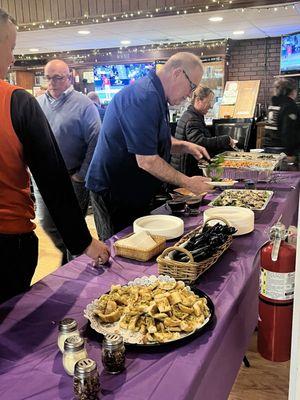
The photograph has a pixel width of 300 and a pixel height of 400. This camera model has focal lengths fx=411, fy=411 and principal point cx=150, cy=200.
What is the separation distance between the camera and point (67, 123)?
10.1 feet

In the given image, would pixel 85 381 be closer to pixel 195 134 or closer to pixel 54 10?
pixel 195 134

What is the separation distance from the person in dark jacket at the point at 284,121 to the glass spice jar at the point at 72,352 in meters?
4.15

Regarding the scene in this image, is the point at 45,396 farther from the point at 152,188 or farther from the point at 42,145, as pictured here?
the point at 152,188

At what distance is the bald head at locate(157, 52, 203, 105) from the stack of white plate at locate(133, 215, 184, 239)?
2.50 ft

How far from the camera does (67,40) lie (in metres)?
7.48

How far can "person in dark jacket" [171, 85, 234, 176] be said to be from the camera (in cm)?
382

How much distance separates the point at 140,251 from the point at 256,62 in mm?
7592

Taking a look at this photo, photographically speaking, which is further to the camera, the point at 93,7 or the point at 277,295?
the point at 93,7

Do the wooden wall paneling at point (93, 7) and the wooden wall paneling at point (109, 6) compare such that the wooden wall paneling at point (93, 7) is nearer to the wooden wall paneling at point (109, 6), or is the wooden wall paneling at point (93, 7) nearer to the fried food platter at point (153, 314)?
the wooden wall paneling at point (109, 6)

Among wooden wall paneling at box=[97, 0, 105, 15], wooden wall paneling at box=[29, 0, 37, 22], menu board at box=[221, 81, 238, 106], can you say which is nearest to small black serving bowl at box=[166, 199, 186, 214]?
wooden wall paneling at box=[97, 0, 105, 15]

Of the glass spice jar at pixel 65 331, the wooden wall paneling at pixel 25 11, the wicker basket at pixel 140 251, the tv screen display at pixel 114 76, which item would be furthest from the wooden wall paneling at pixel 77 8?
the tv screen display at pixel 114 76

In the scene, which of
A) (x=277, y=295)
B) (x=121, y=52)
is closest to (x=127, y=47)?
(x=121, y=52)

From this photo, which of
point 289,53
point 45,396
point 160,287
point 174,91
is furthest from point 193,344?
point 289,53

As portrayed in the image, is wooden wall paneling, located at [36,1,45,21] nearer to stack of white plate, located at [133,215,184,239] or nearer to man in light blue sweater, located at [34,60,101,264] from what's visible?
man in light blue sweater, located at [34,60,101,264]
